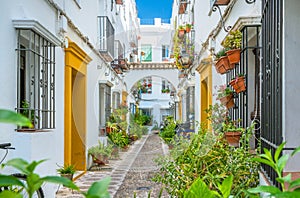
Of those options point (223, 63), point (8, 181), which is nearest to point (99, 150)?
point (223, 63)

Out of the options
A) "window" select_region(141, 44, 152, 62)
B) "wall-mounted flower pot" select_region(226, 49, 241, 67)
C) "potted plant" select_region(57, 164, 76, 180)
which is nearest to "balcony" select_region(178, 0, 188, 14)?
"potted plant" select_region(57, 164, 76, 180)

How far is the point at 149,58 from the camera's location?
959 inches

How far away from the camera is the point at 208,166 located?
393cm

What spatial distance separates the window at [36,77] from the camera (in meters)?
4.89

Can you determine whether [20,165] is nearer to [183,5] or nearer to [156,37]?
[183,5]

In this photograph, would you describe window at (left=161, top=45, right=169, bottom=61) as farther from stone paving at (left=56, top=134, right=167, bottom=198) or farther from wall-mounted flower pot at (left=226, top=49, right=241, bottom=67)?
wall-mounted flower pot at (left=226, top=49, right=241, bottom=67)

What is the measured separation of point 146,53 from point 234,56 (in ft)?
64.6

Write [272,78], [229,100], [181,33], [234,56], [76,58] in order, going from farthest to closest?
[181,33]
[76,58]
[229,100]
[234,56]
[272,78]

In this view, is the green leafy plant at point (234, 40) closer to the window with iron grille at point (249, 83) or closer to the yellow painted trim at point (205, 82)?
the window with iron grille at point (249, 83)

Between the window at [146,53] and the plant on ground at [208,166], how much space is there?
19.8 meters

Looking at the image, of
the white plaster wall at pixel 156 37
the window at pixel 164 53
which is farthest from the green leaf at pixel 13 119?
the window at pixel 164 53

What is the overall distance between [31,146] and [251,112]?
292 cm

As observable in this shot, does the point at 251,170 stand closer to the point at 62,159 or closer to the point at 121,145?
the point at 62,159

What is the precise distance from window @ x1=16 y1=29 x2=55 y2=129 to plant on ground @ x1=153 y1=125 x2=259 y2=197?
1.81 m
